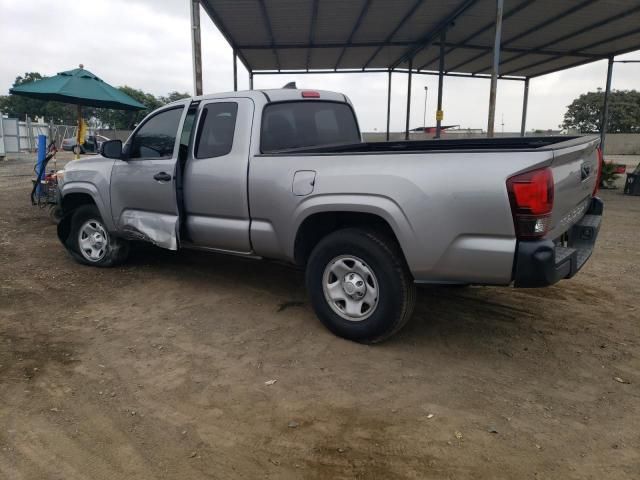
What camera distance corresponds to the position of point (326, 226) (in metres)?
3.81

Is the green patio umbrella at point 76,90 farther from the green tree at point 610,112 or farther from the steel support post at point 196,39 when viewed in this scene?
the green tree at point 610,112

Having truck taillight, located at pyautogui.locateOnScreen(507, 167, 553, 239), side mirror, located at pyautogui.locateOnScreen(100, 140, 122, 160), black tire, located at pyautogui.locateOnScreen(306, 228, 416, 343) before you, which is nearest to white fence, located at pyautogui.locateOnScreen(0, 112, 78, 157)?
side mirror, located at pyautogui.locateOnScreen(100, 140, 122, 160)

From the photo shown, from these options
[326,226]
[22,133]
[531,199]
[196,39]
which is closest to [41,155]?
[196,39]

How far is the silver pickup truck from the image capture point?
113 inches

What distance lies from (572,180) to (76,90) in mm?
8748

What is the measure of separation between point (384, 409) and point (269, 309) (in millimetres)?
1852

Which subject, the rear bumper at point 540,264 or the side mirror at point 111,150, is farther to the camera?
the side mirror at point 111,150

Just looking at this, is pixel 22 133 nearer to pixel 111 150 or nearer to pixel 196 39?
pixel 196 39

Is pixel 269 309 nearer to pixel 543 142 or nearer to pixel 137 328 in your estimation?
pixel 137 328

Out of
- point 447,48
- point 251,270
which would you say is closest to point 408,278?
point 251,270

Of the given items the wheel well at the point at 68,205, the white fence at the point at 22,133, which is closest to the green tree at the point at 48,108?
the white fence at the point at 22,133

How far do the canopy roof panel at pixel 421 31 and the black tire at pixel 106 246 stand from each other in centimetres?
767

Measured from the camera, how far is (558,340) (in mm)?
3736

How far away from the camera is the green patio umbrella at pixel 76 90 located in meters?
8.72
